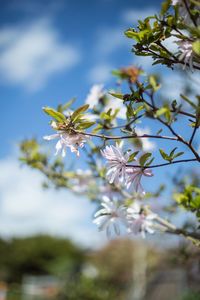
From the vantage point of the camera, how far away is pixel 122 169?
1.44 meters

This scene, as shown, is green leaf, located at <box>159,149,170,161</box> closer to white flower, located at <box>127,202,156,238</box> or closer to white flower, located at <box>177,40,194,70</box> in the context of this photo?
white flower, located at <box>177,40,194,70</box>

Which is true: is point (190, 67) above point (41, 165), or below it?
below

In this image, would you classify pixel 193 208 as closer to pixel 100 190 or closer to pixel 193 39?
pixel 193 39

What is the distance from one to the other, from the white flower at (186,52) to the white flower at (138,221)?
0.73m

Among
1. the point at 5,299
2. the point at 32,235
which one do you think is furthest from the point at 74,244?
the point at 5,299

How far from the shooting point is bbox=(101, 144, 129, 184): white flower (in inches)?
55.9

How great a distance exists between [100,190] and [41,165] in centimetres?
62

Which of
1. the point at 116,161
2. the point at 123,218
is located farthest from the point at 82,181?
the point at 116,161

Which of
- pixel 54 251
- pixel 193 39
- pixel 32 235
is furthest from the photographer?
pixel 32 235

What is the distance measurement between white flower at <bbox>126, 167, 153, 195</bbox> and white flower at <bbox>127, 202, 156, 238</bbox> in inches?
15.6

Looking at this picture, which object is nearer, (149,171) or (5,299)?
(149,171)

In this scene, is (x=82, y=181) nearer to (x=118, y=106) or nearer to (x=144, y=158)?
(x=118, y=106)

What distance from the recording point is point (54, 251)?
90.7 feet

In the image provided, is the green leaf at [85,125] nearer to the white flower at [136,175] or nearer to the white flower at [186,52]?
the white flower at [136,175]
